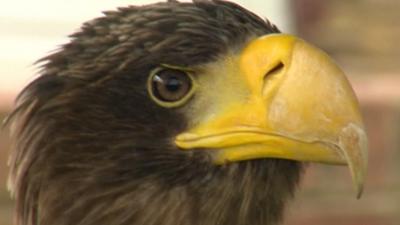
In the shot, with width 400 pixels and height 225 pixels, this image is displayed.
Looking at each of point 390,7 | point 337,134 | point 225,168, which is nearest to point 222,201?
point 225,168

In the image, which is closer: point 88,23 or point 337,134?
point 337,134

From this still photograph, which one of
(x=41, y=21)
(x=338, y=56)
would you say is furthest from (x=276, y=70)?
(x=41, y=21)

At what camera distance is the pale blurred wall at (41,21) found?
5.18 meters

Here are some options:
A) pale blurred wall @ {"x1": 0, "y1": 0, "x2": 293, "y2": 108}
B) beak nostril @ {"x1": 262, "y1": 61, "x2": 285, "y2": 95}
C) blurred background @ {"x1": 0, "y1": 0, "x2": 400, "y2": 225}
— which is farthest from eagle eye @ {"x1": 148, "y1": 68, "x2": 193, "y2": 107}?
pale blurred wall @ {"x1": 0, "y1": 0, "x2": 293, "y2": 108}

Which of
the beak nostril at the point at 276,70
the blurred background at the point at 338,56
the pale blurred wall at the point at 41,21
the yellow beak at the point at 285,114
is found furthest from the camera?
the pale blurred wall at the point at 41,21

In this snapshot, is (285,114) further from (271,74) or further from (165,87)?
(165,87)

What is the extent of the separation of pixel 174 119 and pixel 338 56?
2.35 m

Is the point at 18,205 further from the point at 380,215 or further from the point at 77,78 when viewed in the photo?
the point at 380,215

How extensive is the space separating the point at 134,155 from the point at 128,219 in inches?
4.4

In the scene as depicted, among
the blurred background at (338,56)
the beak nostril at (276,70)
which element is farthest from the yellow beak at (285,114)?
the blurred background at (338,56)

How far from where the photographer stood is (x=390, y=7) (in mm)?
5297

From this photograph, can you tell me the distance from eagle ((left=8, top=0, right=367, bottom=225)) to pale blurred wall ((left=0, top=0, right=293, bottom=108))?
2.10 metres

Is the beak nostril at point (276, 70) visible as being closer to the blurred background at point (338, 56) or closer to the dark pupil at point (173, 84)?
the dark pupil at point (173, 84)

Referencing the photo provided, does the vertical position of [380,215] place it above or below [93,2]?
below
